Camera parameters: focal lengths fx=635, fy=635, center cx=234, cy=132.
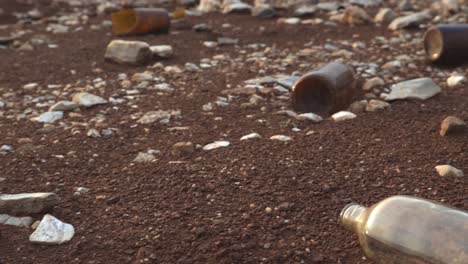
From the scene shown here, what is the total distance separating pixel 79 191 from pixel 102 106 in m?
1.08

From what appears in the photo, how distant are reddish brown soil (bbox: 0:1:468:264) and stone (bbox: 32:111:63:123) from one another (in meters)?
0.06

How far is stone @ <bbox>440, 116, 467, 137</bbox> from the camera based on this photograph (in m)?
2.48

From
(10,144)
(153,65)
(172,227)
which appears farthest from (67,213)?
(153,65)

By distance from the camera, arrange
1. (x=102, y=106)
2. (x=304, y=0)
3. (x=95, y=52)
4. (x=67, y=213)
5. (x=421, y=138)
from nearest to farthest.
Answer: (x=67, y=213)
(x=421, y=138)
(x=102, y=106)
(x=95, y=52)
(x=304, y=0)

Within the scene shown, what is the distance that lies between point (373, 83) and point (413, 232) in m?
1.96

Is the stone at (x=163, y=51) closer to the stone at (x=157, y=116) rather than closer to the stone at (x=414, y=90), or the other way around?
the stone at (x=157, y=116)

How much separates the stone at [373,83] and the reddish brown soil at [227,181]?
0.34 metres

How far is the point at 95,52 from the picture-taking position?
436 centimetres

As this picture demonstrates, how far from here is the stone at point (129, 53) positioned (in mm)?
3953

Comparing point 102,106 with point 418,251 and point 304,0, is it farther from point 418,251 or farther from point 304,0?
point 304,0

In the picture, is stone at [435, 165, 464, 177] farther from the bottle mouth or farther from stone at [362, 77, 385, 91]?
the bottle mouth

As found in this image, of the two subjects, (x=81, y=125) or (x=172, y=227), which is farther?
(x=81, y=125)

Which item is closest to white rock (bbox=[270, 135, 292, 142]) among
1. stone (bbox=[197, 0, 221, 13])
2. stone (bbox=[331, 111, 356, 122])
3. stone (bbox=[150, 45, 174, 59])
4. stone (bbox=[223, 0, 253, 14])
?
stone (bbox=[331, 111, 356, 122])

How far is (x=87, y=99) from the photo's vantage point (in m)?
3.21
